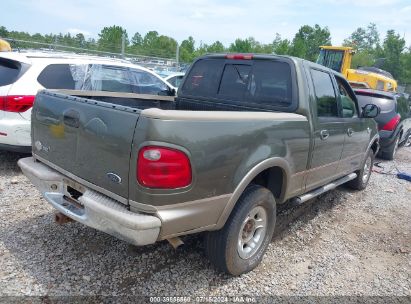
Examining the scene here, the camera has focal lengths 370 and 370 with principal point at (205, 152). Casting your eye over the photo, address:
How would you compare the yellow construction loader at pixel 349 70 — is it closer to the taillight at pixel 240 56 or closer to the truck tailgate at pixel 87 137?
the taillight at pixel 240 56

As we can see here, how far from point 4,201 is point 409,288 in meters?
4.39

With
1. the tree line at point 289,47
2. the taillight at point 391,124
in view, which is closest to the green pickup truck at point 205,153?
A: the taillight at point 391,124

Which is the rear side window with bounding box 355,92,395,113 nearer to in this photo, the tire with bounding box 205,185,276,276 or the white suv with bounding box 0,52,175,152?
the white suv with bounding box 0,52,175,152

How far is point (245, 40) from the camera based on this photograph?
48.6 m

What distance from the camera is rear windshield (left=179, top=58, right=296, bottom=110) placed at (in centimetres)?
371

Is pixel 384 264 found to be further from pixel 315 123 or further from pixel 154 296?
pixel 154 296

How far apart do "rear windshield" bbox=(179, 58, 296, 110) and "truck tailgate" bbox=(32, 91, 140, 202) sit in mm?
1730

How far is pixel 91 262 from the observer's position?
3252 mm

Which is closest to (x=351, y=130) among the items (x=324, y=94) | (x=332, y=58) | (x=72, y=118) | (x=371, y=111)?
(x=371, y=111)

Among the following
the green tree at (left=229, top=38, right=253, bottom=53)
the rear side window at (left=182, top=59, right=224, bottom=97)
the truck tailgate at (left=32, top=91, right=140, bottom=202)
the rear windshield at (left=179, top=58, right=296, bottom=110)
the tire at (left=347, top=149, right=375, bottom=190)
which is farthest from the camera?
the green tree at (left=229, top=38, right=253, bottom=53)

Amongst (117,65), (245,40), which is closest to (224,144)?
(117,65)

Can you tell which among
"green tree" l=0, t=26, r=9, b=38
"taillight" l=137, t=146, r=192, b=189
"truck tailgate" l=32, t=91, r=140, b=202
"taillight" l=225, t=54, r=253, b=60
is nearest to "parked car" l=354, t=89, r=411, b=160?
"taillight" l=225, t=54, r=253, b=60

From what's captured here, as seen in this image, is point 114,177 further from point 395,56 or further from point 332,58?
point 395,56

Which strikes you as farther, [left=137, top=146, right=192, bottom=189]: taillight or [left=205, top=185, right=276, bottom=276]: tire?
[left=205, top=185, right=276, bottom=276]: tire
